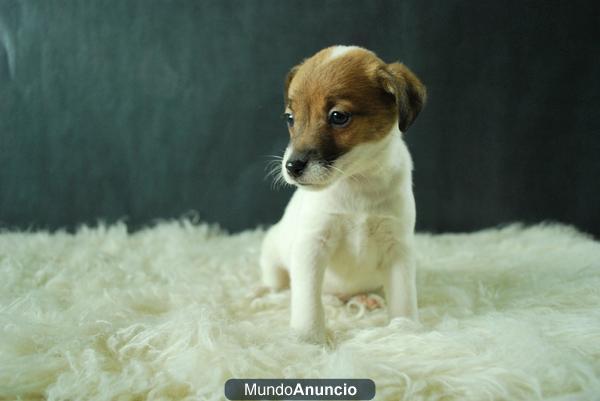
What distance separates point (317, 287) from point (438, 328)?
335 mm

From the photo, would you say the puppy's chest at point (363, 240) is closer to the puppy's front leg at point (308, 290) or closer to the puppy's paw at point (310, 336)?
the puppy's front leg at point (308, 290)

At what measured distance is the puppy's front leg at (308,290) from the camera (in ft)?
4.63

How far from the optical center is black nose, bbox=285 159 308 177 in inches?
51.1

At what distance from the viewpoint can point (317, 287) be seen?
1.44 meters

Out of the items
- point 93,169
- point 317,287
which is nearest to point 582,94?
point 317,287

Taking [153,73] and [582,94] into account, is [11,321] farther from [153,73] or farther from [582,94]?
[582,94]

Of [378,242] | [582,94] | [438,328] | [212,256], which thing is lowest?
[212,256]

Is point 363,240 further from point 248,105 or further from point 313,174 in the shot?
point 248,105

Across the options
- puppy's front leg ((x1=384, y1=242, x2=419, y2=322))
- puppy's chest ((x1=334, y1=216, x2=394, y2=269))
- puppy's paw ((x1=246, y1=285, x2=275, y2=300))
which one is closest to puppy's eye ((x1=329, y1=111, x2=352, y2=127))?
puppy's chest ((x1=334, y1=216, x2=394, y2=269))

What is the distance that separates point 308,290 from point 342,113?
1.56 feet

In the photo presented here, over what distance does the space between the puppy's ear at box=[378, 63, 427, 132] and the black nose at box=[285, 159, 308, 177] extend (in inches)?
11.0

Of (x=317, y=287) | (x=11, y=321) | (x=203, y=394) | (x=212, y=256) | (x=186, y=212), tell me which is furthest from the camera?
(x=186, y=212)

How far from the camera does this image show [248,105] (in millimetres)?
2656

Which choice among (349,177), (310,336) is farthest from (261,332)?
(349,177)
